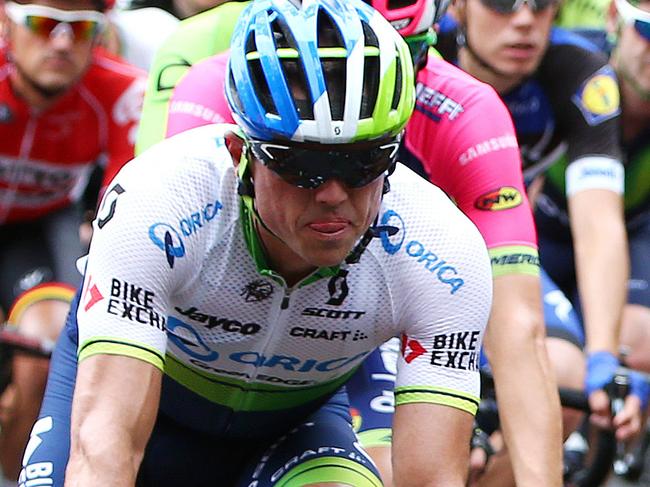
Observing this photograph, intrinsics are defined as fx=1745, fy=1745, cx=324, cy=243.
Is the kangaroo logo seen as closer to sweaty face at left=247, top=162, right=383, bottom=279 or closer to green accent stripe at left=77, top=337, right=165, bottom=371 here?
sweaty face at left=247, top=162, right=383, bottom=279

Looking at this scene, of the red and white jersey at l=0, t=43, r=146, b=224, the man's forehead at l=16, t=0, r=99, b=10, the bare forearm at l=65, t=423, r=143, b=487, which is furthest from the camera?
the red and white jersey at l=0, t=43, r=146, b=224

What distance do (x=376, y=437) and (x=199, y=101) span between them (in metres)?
1.07

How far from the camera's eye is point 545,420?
476cm

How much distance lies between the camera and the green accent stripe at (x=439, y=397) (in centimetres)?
383

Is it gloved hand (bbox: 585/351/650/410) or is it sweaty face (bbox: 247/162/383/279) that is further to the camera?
gloved hand (bbox: 585/351/650/410)

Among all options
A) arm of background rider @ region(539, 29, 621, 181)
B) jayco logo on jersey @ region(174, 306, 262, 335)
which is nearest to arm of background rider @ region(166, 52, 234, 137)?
jayco logo on jersey @ region(174, 306, 262, 335)

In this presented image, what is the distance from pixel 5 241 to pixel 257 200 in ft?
13.0

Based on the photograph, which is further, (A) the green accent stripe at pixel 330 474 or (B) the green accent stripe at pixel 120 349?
(A) the green accent stripe at pixel 330 474

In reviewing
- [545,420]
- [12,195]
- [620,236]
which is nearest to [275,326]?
[545,420]

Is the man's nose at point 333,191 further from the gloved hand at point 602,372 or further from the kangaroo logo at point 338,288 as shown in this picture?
the gloved hand at point 602,372

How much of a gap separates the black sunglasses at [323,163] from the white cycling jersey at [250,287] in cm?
25

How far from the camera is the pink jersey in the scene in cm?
505

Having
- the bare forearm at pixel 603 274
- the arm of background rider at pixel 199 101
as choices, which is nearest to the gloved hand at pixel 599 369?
the bare forearm at pixel 603 274

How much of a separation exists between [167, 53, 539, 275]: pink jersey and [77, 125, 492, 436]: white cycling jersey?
1066mm
